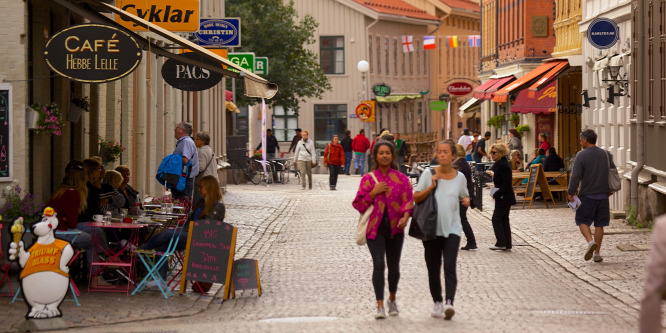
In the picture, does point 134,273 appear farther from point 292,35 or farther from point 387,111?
point 387,111

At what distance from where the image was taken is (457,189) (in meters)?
11.0

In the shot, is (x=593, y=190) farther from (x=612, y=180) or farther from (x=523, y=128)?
(x=523, y=128)

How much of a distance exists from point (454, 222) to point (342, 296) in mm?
1855

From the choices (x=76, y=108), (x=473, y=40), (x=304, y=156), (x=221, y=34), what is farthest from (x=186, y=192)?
(x=473, y=40)

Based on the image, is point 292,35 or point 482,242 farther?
point 292,35

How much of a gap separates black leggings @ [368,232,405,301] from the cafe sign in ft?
9.37

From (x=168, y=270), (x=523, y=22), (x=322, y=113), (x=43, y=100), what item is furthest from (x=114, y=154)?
(x=322, y=113)

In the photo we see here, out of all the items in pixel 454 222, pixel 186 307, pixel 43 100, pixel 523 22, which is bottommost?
pixel 186 307

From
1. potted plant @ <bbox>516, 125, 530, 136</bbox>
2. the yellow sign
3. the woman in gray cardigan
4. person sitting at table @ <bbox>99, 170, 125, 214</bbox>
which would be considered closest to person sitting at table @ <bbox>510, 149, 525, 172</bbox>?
potted plant @ <bbox>516, 125, 530, 136</bbox>

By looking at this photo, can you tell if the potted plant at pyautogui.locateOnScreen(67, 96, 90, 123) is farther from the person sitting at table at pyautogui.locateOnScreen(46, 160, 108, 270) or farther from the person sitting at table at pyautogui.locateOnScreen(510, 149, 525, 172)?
the person sitting at table at pyautogui.locateOnScreen(510, 149, 525, 172)

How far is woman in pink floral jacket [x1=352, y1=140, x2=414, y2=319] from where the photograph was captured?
1078cm

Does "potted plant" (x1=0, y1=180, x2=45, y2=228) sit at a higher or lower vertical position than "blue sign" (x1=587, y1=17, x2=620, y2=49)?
lower

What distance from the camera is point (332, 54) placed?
63.5 m

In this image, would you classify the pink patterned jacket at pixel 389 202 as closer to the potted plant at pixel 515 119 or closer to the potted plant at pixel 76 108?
the potted plant at pixel 76 108
